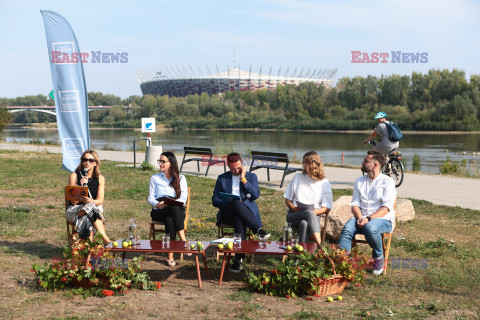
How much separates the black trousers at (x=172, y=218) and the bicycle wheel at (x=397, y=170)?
666 cm

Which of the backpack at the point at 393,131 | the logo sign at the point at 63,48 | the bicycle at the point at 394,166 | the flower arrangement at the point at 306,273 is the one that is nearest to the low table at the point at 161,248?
the flower arrangement at the point at 306,273

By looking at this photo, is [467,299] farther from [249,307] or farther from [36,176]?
[36,176]

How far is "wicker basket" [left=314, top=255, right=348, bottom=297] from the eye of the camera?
4.00m

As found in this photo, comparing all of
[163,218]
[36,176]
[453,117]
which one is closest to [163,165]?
[163,218]

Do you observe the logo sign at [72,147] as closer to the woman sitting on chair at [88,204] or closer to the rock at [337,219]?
the woman sitting on chair at [88,204]

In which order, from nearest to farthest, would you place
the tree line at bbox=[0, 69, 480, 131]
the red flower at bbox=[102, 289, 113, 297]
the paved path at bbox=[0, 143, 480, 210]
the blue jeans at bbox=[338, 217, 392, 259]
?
the red flower at bbox=[102, 289, 113, 297] < the blue jeans at bbox=[338, 217, 392, 259] < the paved path at bbox=[0, 143, 480, 210] < the tree line at bbox=[0, 69, 480, 131]

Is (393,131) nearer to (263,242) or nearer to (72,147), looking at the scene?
(72,147)

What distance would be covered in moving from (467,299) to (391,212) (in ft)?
4.00

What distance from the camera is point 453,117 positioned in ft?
198

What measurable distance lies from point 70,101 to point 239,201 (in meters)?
3.88

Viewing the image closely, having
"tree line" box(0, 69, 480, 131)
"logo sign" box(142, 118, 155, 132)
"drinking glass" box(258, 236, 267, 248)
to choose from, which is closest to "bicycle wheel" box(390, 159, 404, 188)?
"drinking glass" box(258, 236, 267, 248)

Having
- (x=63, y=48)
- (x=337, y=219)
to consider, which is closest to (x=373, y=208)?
(x=337, y=219)

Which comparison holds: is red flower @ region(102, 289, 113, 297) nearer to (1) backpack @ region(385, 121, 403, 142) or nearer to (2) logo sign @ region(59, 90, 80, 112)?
(2) logo sign @ region(59, 90, 80, 112)

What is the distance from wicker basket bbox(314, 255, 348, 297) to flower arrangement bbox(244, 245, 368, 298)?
0.01 meters
